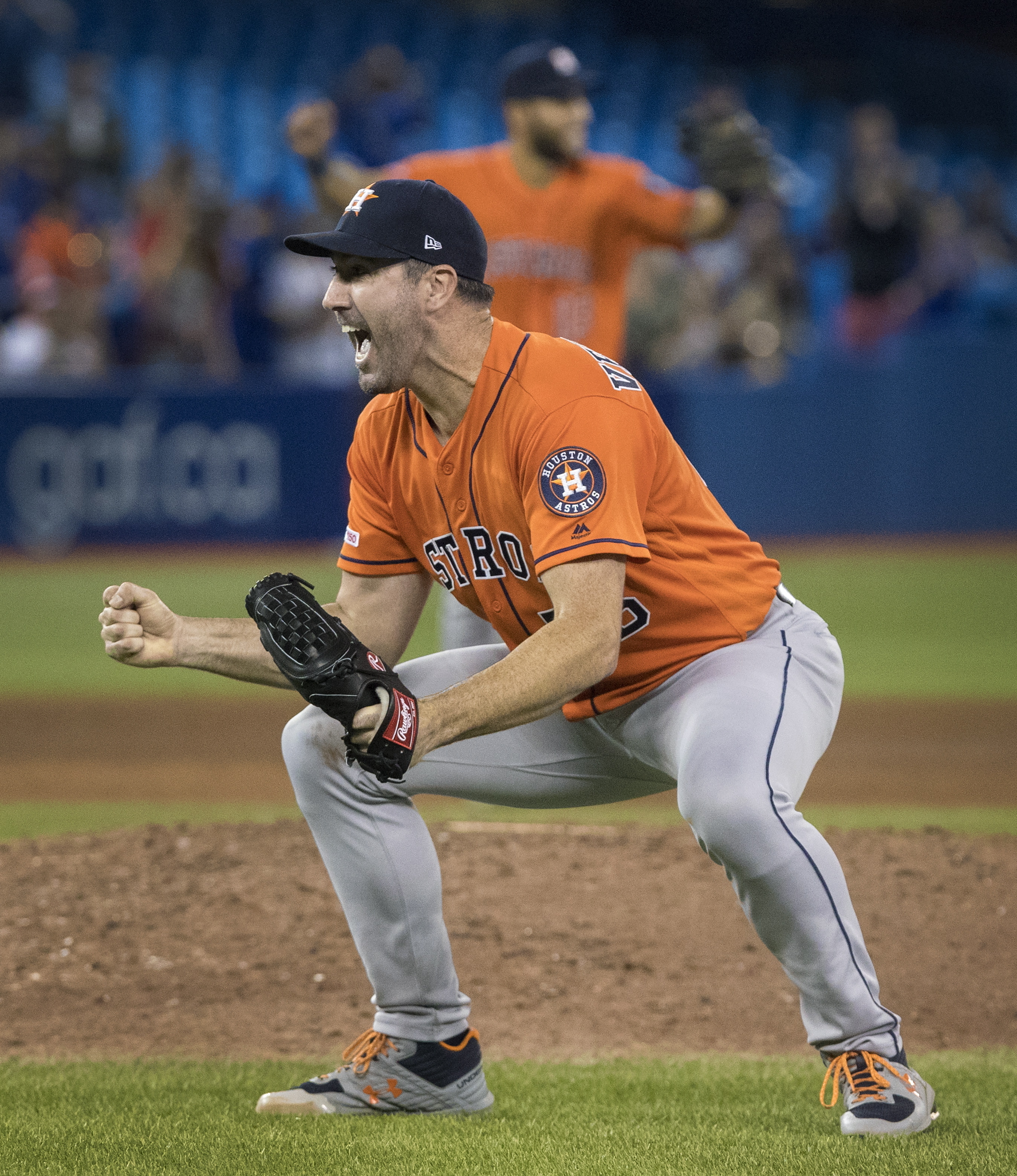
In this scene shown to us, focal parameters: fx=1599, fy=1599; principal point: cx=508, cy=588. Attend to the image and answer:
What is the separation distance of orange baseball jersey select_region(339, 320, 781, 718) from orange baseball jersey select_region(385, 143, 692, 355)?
2.84 metres

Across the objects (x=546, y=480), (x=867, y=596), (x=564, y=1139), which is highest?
(x=546, y=480)

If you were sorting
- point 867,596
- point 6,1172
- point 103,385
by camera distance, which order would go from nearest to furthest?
point 6,1172
point 867,596
point 103,385

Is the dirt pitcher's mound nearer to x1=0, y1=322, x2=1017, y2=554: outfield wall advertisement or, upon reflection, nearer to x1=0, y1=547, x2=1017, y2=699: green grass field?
x1=0, y1=547, x2=1017, y2=699: green grass field

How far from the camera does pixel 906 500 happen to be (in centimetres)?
1501

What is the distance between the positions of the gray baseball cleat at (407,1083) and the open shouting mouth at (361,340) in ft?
4.87

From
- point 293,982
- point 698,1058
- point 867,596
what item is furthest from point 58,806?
point 867,596

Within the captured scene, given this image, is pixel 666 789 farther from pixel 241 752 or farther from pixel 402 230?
pixel 241 752

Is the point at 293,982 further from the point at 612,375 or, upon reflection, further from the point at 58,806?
the point at 58,806

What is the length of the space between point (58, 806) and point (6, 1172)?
365cm

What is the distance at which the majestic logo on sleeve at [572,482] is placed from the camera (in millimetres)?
3143

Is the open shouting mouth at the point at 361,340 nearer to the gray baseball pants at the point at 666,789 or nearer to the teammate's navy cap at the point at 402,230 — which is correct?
the teammate's navy cap at the point at 402,230

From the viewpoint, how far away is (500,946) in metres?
4.60

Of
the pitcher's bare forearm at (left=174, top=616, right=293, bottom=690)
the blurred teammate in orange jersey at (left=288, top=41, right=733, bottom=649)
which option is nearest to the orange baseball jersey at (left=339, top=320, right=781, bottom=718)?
the pitcher's bare forearm at (left=174, top=616, right=293, bottom=690)

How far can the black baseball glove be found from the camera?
2932mm
